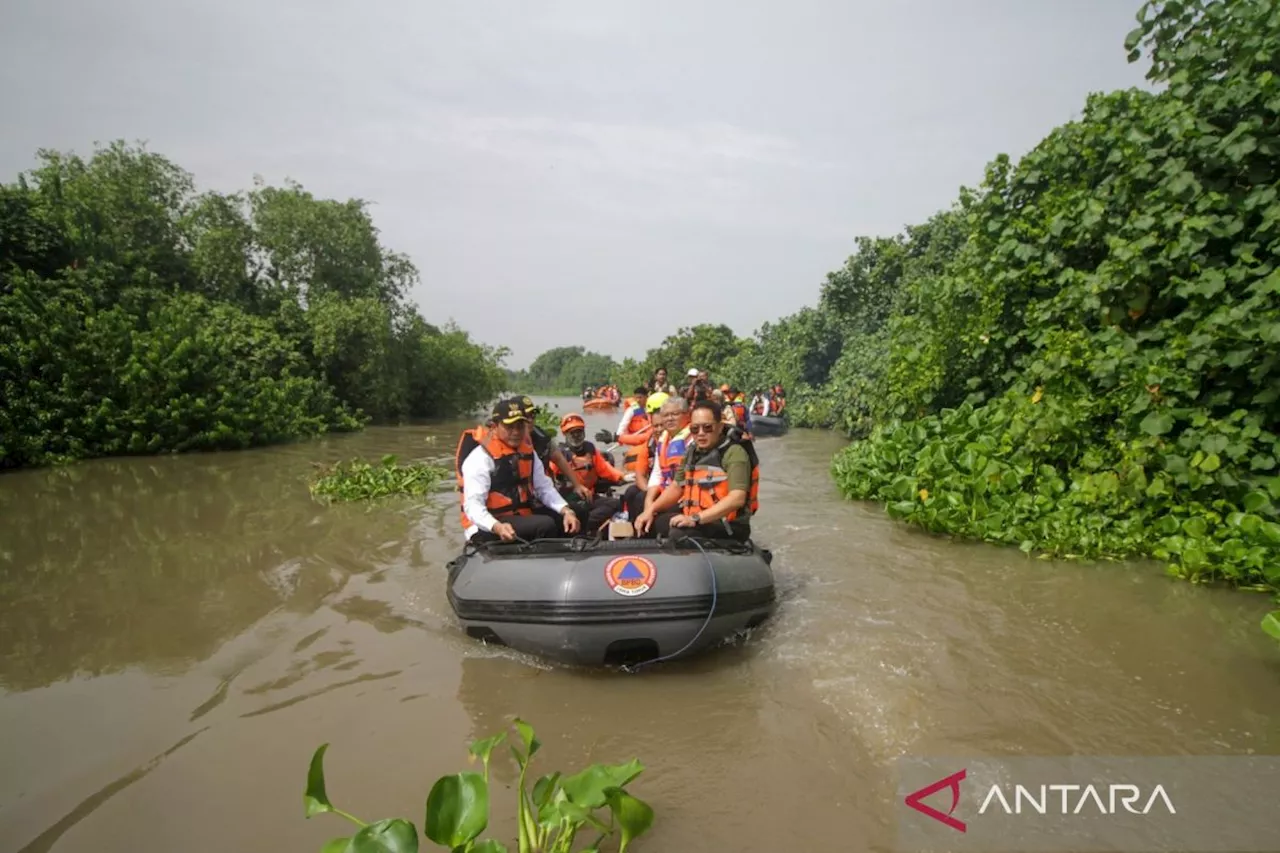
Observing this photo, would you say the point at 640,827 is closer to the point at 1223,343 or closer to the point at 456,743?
the point at 456,743

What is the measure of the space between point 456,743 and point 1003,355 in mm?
6864

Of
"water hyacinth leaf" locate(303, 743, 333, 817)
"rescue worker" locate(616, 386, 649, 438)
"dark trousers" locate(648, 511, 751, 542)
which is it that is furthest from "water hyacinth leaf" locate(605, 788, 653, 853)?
"rescue worker" locate(616, 386, 649, 438)

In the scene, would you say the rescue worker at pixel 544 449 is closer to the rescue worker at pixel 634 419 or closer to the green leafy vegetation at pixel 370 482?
the rescue worker at pixel 634 419

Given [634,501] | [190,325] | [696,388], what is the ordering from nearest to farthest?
1. [634,501]
2. [696,388]
3. [190,325]

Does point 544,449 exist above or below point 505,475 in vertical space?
above

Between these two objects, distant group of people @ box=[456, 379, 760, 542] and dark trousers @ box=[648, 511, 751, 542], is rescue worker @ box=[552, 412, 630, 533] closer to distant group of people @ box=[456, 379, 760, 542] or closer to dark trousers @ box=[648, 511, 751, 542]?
distant group of people @ box=[456, 379, 760, 542]

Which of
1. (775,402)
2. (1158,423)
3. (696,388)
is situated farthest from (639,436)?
(775,402)

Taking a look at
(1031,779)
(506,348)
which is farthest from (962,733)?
(506,348)

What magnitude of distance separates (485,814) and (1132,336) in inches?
248

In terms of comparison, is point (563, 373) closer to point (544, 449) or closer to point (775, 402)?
point (775, 402)

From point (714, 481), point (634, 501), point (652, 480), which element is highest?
point (714, 481)

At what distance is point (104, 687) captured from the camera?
3600 mm

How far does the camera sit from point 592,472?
6.39m

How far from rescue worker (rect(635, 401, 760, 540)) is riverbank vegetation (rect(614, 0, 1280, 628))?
264 cm
